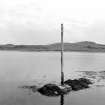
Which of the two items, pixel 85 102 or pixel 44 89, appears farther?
pixel 44 89

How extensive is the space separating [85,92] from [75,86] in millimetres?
2178

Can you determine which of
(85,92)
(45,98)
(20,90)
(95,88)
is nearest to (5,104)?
(45,98)

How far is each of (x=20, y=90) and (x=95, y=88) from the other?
11942 mm

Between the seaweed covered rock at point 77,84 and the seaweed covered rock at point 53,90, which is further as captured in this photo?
the seaweed covered rock at point 77,84

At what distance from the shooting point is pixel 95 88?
3666 centimetres

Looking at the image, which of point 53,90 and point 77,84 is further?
point 77,84

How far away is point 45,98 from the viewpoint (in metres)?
29.4

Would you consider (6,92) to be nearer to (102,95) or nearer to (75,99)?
(75,99)

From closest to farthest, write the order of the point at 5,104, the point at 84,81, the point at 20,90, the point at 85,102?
A: the point at 5,104 → the point at 85,102 → the point at 20,90 → the point at 84,81

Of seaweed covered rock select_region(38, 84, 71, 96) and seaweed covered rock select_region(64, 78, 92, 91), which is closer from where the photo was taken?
seaweed covered rock select_region(38, 84, 71, 96)

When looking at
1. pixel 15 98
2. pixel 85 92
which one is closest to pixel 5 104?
pixel 15 98

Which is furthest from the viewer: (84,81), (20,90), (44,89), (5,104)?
(84,81)

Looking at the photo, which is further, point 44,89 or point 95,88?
point 95,88

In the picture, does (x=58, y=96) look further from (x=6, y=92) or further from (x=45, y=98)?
(x=6, y=92)
